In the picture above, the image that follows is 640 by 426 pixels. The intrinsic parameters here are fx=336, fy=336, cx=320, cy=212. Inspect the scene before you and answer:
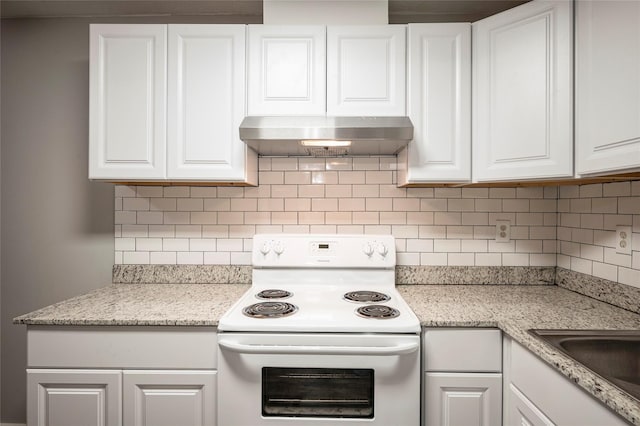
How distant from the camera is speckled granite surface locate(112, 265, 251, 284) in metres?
1.94

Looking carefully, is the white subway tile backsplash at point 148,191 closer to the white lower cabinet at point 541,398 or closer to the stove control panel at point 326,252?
the stove control panel at point 326,252

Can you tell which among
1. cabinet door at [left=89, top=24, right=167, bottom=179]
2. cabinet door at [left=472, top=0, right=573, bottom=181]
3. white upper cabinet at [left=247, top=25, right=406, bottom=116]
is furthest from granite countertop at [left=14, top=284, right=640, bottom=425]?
white upper cabinet at [left=247, top=25, right=406, bottom=116]

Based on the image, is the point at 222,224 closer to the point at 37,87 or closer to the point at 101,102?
the point at 101,102

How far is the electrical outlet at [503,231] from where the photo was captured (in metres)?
1.93

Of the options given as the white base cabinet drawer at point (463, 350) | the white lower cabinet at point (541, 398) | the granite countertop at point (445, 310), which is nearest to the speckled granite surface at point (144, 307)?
the granite countertop at point (445, 310)

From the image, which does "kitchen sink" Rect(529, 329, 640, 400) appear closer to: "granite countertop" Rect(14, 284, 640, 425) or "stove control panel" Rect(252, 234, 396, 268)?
"granite countertop" Rect(14, 284, 640, 425)

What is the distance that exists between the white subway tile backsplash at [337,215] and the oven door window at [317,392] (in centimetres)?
80

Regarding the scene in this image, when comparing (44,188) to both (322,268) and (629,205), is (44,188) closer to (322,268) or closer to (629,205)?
(322,268)

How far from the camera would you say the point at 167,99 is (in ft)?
5.30

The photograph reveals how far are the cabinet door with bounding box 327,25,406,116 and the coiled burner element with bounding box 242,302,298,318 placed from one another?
0.93 m

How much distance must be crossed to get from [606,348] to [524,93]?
1.02 m

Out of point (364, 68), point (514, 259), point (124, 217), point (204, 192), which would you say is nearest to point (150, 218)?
point (124, 217)

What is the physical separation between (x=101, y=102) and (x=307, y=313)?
1388 mm

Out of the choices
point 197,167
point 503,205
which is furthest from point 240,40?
point 503,205
